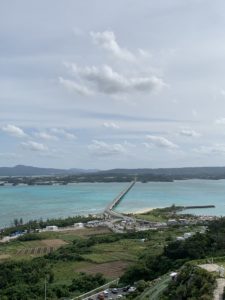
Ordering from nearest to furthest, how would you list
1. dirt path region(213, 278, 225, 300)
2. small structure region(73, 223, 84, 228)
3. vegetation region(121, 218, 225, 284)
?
dirt path region(213, 278, 225, 300), vegetation region(121, 218, 225, 284), small structure region(73, 223, 84, 228)

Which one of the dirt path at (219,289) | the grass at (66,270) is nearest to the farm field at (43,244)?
the grass at (66,270)

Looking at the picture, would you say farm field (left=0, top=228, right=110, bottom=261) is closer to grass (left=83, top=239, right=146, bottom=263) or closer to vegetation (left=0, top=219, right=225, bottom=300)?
vegetation (left=0, top=219, right=225, bottom=300)

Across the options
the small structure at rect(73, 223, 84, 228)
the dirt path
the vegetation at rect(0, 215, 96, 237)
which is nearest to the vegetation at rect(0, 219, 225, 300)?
the dirt path

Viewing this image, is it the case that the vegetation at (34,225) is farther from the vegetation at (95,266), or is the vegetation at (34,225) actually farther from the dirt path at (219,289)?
the dirt path at (219,289)

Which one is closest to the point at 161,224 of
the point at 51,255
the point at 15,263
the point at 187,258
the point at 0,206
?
the point at 51,255

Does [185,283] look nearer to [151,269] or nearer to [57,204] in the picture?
[151,269]

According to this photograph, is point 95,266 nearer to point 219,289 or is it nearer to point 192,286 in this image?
point 192,286

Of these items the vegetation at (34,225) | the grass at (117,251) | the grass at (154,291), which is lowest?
the grass at (117,251)

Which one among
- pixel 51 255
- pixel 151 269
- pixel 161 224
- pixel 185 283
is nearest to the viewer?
pixel 185 283

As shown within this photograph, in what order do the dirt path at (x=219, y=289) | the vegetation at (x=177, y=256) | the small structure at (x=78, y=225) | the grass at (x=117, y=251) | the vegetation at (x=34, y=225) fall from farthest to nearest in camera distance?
the small structure at (x=78, y=225)
the vegetation at (x=34, y=225)
the grass at (x=117, y=251)
the vegetation at (x=177, y=256)
the dirt path at (x=219, y=289)

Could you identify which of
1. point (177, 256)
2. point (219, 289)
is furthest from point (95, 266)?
point (219, 289)

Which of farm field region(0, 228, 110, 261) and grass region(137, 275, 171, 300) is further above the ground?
grass region(137, 275, 171, 300)
